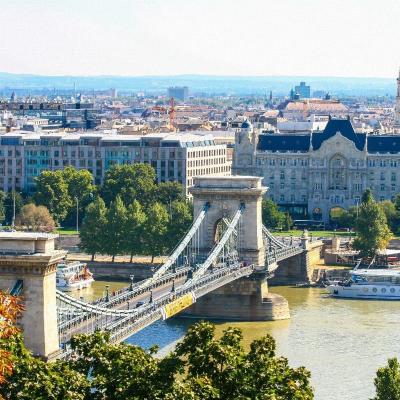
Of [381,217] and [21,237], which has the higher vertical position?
[21,237]

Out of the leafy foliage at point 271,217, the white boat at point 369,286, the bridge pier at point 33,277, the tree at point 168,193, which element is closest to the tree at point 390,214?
the leafy foliage at point 271,217

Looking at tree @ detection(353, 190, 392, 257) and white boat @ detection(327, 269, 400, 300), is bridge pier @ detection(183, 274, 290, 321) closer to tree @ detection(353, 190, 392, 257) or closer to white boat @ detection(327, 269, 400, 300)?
white boat @ detection(327, 269, 400, 300)

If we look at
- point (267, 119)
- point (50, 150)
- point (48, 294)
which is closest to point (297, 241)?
point (50, 150)

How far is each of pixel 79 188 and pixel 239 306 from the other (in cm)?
3108

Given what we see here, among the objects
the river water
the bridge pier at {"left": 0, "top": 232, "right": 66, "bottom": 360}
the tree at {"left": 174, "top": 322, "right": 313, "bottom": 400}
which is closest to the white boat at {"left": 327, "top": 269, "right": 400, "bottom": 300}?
the river water

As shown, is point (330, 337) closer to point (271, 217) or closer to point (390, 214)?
point (271, 217)

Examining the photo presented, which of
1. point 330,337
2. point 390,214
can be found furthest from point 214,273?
point 390,214

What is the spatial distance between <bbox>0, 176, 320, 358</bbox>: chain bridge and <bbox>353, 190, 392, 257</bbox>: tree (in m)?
3.07

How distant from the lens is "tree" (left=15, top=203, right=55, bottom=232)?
81.1m

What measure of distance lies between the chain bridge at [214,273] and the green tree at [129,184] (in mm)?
15282

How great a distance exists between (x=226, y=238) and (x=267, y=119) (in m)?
90.2

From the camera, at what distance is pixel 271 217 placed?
84.2m

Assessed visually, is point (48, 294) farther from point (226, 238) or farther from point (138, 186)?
point (138, 186)

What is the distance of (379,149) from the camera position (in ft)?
310
